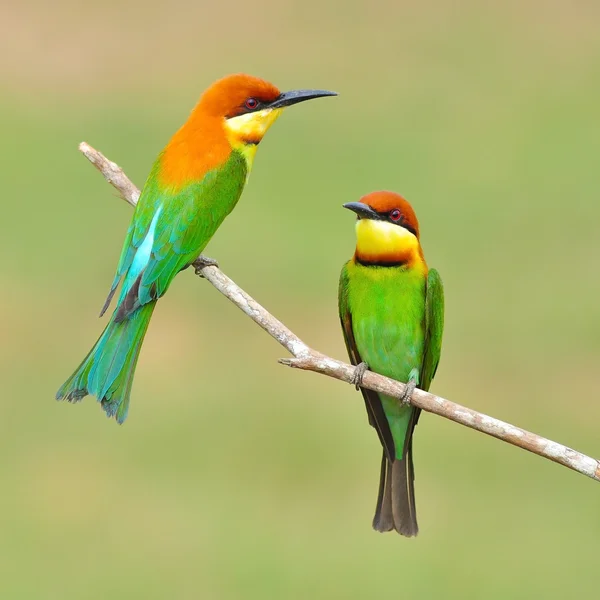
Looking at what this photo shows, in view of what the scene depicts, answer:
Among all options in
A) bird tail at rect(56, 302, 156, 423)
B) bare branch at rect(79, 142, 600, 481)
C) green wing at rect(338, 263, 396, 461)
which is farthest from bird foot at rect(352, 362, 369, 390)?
bird tail at rect(56, 302, 156, 423)

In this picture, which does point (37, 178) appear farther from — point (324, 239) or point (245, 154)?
point (245, 154)

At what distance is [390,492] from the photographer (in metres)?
3.05

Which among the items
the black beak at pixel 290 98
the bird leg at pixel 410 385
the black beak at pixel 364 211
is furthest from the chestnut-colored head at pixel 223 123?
the bird leg at pixel 410 385

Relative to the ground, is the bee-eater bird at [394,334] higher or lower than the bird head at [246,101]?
lower

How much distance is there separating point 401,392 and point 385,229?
36 cm

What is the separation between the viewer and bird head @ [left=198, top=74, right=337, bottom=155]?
9.55 feet

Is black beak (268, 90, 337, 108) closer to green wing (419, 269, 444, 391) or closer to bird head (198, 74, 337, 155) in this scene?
bird head (198, 74, 337, 155)

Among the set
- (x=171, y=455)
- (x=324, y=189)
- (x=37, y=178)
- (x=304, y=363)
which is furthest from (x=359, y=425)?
(x=304, y=363)

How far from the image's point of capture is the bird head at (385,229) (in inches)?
112

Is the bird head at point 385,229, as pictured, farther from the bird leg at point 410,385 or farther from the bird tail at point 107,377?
the bird tail at point 107,377

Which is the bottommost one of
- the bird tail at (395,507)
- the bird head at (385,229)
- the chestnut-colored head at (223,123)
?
the bird tail at (395,507)

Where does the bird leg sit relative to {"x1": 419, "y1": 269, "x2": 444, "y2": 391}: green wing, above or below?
below

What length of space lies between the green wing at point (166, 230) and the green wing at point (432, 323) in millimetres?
457

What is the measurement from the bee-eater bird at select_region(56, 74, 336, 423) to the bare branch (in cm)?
10
